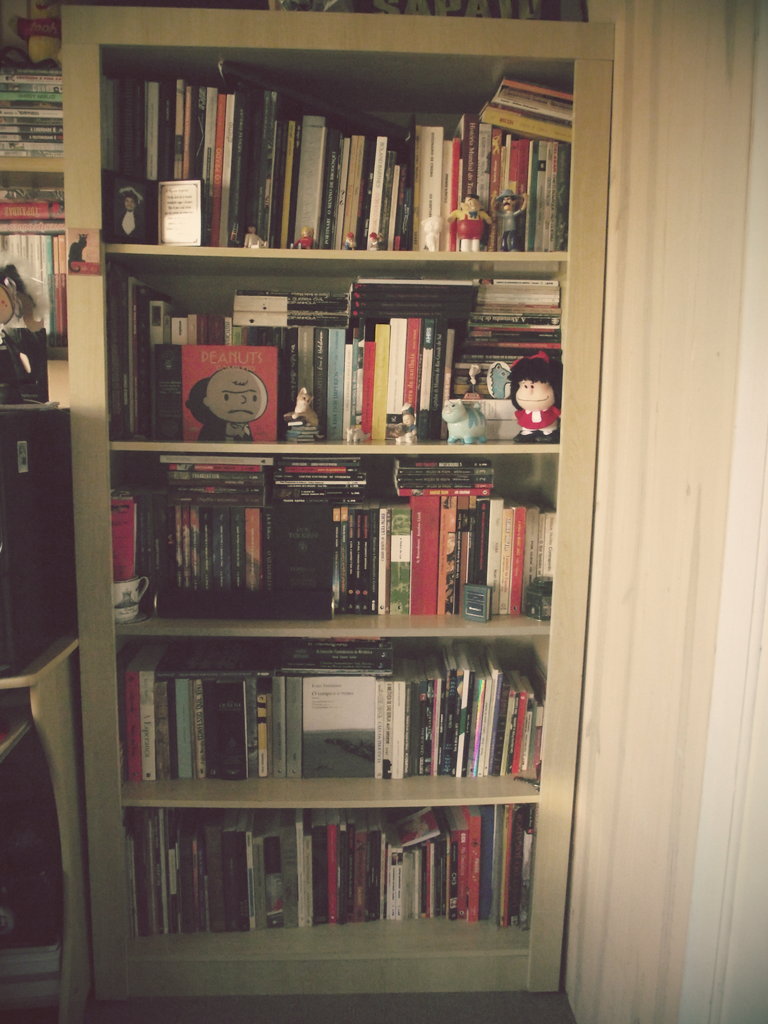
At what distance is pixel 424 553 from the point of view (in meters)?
1.52

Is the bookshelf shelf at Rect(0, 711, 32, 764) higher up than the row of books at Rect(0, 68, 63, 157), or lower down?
lower down

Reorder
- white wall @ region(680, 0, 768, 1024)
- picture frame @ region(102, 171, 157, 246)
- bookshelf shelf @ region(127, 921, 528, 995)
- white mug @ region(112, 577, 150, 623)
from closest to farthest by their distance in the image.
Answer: white wall @ region(680, 0, 768, 1024)
picture frame @ region(102, 171, 157, 246)
white mug @ region(112, 577, 150, 623)
bookshelf shelf @ region(127, 921, 528, 995)

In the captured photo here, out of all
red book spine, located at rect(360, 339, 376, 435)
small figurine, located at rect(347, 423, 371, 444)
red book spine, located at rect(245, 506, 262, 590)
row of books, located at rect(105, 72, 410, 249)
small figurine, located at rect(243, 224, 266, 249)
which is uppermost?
row of books, located at rect(105, 72, 410, 249)

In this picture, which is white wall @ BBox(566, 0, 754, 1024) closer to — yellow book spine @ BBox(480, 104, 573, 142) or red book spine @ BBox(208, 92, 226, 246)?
yellow book spine @ BBox(480, 104, 573, 142)

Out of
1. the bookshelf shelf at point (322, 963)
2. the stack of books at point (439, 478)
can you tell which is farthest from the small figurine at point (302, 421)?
the bookshelf shelf at point (322, 963)

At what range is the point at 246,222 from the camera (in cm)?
140

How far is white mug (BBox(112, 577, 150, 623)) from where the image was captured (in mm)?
1420

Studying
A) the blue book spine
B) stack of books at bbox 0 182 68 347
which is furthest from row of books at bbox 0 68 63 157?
the blue book spine

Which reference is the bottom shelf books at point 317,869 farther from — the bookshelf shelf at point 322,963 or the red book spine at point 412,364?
the red book spine at point 412,364

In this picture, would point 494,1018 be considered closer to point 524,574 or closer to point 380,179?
point 524,574

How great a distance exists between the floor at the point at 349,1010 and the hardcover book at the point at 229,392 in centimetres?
123

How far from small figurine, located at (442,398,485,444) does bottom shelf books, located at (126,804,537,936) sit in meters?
0.84

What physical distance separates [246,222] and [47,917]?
1.45 meters

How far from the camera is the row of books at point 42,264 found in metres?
1.45
